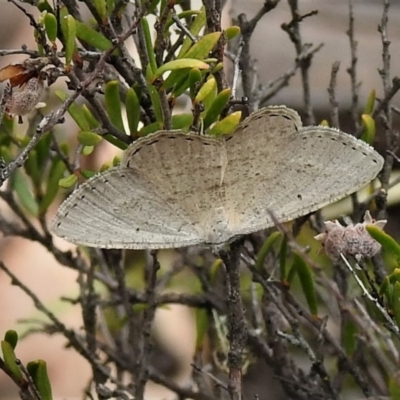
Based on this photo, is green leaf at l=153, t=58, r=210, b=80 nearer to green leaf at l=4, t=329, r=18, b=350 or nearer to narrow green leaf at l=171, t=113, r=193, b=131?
narrow green leaf at l=171, t=113, r=193, b=131

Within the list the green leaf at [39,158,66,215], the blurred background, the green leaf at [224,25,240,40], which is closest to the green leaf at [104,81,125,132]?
the green leaf at [224,25,240,40]

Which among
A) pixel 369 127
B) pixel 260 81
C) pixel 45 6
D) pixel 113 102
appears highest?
pixel 45 6

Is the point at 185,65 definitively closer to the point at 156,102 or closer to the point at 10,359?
the point at 156,102

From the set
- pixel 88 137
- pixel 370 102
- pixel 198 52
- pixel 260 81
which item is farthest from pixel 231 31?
pixel 260 81

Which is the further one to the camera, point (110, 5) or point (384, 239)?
point (110, 5)

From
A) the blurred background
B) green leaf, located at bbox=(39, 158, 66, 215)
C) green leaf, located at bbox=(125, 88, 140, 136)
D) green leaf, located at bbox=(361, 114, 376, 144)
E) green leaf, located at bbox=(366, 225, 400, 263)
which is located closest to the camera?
green leaf, located at bbox=(366, 225, 400, 263)

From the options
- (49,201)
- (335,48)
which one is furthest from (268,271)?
(335,48)
